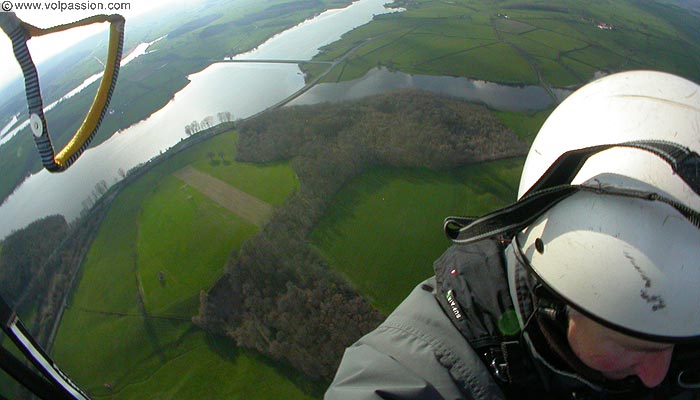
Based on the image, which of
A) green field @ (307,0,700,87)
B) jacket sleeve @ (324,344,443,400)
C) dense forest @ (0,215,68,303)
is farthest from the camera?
green field @ (307,0,700,87)

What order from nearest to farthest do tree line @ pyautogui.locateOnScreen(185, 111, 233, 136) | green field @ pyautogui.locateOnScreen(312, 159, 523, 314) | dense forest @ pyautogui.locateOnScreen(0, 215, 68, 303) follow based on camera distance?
1. green field @ pyautogui.locateOnScreen(312, 159, 523, 314)
2. dense forest @ pyautogui.locateOnScreen(0, 215, 68, 303)
3. tree line @ pyautogui.locateOnScreen(185, 111, 233, 136)

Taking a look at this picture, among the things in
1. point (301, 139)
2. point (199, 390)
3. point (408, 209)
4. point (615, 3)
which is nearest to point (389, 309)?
point (408, 209)

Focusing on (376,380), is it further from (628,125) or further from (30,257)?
(30,257)

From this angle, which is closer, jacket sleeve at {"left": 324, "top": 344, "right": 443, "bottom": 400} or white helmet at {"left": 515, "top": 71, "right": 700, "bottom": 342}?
white helmet at {"left": 515, "top": 71, "right": 700, "bottom": 342}

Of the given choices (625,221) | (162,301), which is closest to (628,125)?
(625,221)

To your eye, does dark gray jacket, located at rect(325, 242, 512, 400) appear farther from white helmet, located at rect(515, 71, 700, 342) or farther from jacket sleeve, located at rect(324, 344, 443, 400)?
white helmet, located at rect(515, 71, 700, 342)

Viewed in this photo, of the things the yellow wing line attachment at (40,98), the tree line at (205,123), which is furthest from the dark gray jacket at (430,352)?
the tree line at (205,123)

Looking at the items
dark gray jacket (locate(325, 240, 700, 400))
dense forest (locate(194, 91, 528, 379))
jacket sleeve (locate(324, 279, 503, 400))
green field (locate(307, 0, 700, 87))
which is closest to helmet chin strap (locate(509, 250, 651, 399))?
dark gray jacket (locate(325, 240, 700, 400))
